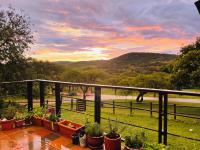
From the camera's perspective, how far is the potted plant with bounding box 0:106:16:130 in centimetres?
432

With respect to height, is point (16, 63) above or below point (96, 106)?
above

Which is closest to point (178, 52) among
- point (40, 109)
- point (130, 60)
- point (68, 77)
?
point (40, 109)

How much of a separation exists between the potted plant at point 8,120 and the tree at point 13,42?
889 centimetres

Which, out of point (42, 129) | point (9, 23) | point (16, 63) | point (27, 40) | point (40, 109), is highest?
point (9, 23)

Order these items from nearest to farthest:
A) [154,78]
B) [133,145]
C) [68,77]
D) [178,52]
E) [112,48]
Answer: [133,145] < [178,52] < [154,78] < [112,48] < [68,77]

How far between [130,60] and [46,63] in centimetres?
3948

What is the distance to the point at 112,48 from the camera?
99.6 feet

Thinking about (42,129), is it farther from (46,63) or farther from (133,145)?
(46,63)

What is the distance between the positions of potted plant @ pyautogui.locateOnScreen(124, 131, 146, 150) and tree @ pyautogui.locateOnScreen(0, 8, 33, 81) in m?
11.3

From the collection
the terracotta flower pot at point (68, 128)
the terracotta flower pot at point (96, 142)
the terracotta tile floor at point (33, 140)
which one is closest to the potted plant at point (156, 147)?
the terracotta flower pot at point (96, 142)

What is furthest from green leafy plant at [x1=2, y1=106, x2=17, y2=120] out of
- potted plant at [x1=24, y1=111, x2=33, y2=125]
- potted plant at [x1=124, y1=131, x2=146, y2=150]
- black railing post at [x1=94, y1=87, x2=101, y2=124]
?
potted plant at [x1=124, y1=131, x2=146, y2=150]

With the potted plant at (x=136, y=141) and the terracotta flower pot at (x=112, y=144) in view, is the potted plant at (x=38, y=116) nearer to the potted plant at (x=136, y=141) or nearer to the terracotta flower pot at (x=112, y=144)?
the terracotta flower pot at (x=112, y=144)

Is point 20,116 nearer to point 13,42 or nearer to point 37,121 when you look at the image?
point 37,121

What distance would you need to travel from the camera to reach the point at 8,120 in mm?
4363
